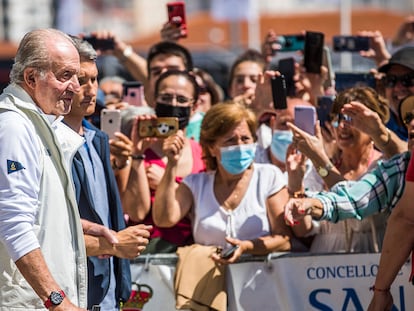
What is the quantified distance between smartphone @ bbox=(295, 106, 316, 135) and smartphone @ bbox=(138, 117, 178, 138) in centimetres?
75

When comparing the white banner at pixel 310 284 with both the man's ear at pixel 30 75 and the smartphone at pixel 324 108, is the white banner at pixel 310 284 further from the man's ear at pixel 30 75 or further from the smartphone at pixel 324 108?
the man's ear at pixel 30 75

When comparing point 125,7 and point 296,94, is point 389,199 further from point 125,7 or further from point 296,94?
point 125,7

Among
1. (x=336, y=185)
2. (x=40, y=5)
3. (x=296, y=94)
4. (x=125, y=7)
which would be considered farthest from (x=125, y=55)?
(x=125, y=7)

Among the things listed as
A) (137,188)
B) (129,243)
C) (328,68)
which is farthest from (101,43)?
(129,243)

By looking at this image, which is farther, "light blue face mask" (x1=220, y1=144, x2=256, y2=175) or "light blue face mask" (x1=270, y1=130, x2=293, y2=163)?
"light blue face mask" (x1=270, y1=130, x2=293, y2=163)

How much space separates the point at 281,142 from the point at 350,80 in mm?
1200

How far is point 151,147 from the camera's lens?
24.0ft

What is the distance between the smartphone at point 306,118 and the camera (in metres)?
6.79

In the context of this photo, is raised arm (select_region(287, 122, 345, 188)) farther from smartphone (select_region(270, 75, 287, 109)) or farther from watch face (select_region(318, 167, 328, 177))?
smartphone (select_region(270, 75, 287, 109))

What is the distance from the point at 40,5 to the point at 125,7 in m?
16.8

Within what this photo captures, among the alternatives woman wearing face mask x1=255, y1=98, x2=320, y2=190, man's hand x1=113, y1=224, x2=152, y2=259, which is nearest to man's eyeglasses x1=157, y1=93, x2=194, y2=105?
woman wearing face mask x1=255, y1=98, x2=320, y2=190

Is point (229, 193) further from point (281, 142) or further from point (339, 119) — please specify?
point (339, 119)

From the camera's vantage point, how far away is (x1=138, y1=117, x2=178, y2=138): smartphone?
269 inches

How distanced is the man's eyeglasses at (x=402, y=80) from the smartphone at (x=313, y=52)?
574 millimetres
